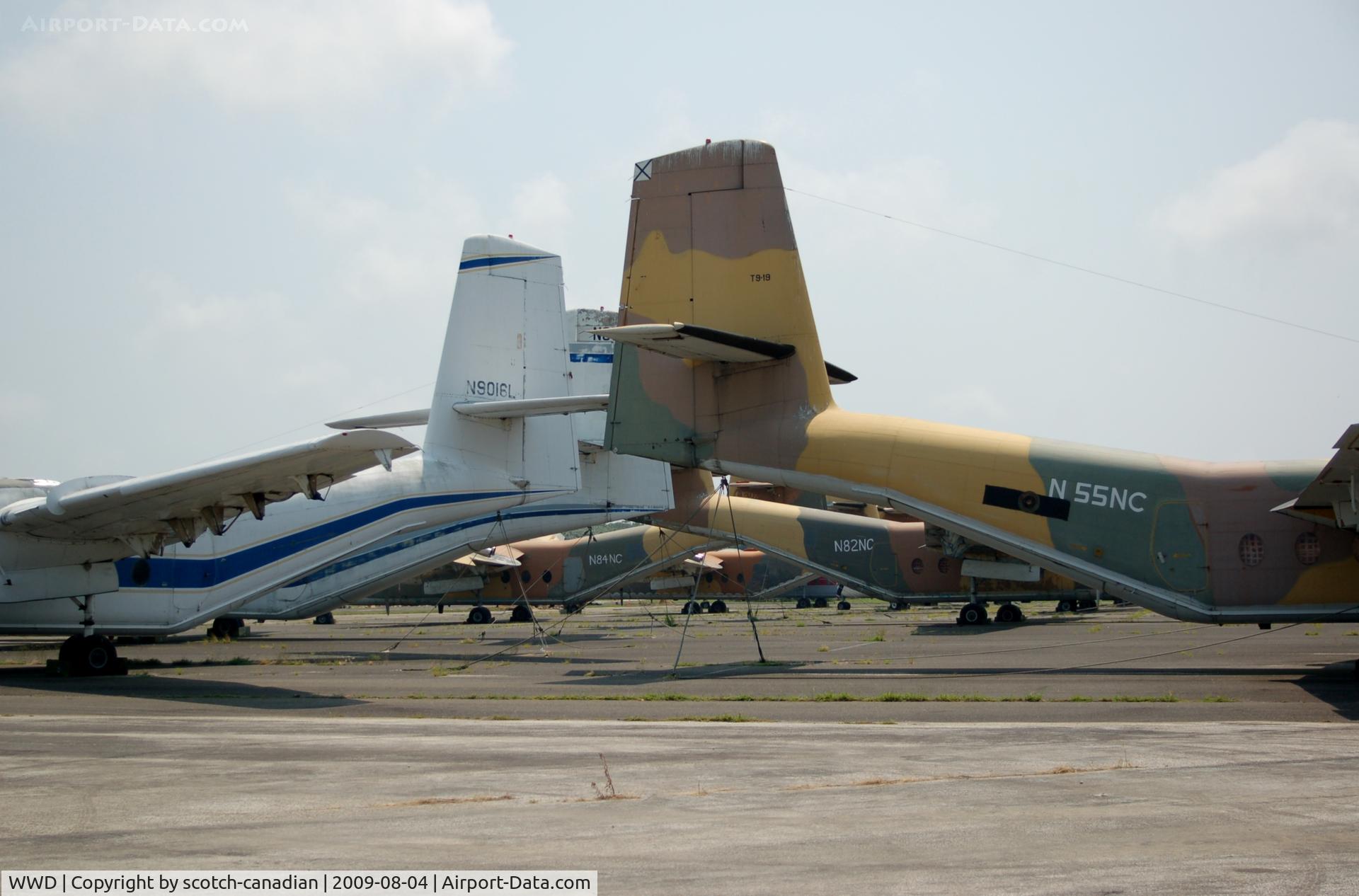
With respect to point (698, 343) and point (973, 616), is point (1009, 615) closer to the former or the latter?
point (973, 616)

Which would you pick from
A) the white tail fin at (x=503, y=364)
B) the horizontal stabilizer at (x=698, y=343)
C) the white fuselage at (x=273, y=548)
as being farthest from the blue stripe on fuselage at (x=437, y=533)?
the horizontal stabilizer at (x=698, y=343)

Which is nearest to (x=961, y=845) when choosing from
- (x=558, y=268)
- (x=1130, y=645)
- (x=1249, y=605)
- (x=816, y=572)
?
(x=1249, y=605)

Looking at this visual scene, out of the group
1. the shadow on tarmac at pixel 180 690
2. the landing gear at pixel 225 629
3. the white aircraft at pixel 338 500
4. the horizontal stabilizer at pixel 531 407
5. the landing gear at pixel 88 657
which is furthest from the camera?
the landing gear at pixel 225 629

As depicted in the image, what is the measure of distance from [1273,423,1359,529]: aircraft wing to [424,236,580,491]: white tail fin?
45.7 feet

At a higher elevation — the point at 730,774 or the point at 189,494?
the point at 189,494

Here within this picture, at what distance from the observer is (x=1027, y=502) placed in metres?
16.6

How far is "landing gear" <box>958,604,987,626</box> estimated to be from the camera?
3189cm

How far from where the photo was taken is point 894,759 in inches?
345

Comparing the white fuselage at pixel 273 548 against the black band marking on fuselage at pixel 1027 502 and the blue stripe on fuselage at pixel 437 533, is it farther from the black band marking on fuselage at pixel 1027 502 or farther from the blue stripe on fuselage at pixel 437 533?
the black band marking on fuselage at pixel 1027 502

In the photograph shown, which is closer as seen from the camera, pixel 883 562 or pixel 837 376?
pixel 837 376

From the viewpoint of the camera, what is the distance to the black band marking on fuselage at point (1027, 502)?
1642 cm

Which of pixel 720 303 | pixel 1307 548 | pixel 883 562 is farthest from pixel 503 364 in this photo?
pixel 883 562

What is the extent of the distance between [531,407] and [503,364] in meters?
2.76

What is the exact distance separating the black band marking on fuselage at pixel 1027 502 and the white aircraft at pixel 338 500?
7507mm
